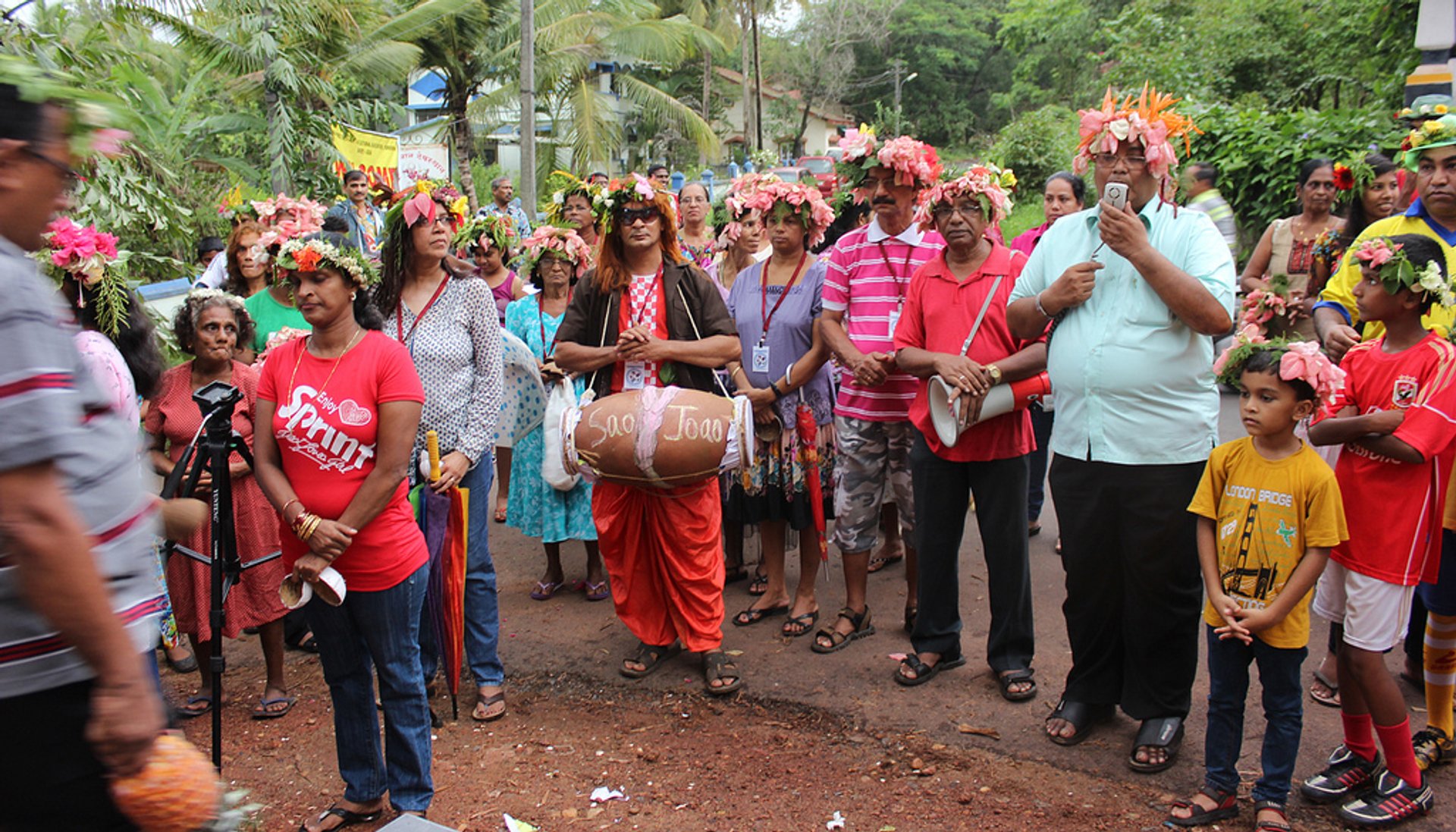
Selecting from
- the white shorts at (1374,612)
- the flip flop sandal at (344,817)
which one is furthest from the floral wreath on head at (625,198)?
the white shorts at (1374,612)

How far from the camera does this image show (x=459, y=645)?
4.41 m

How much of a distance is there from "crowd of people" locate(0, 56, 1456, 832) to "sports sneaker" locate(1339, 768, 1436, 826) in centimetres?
1

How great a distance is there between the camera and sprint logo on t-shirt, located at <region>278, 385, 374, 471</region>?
11.2ft

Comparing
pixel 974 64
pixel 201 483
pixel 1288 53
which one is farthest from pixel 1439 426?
pixel 974 64

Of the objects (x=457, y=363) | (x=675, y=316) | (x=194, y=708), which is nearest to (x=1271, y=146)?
(x=675, y=316)

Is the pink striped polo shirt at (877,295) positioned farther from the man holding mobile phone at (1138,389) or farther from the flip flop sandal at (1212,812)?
the flip flop sandal at (1212,812)

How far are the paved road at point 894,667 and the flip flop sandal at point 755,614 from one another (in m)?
0.06

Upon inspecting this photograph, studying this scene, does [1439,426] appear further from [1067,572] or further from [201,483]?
[201,483]

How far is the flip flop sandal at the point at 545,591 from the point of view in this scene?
5949 millimetres

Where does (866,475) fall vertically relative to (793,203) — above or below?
below

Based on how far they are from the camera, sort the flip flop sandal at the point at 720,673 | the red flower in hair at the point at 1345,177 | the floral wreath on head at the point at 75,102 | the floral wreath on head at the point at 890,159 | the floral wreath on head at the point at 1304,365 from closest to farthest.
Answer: the floral wreath on head at the point at 75,102 → the floral wreath on head at the point at 1304,365 → the flip flop sandal at the point at 720,673 → the floral wreath on head at the point at 890,159 → the red flower in hair at the point at 1345,177

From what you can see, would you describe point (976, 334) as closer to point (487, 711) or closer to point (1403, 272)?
point (1403, 272)

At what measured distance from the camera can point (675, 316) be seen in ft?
15.6

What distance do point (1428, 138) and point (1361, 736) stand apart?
2.20 metres
